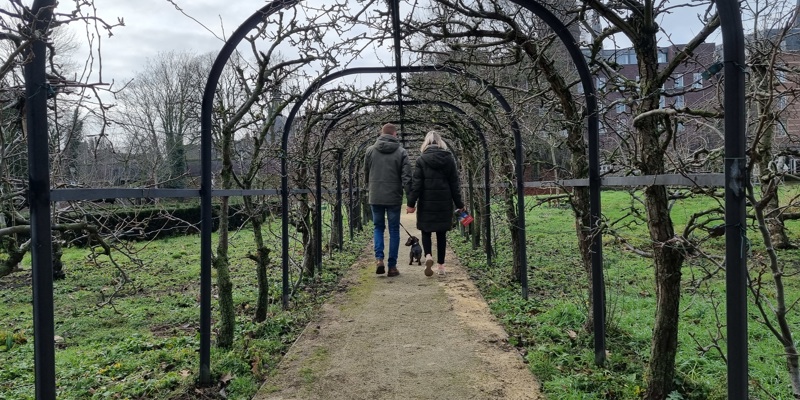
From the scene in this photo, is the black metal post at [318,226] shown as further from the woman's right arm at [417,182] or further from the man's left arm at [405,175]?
the woman's right arm at [417,182]

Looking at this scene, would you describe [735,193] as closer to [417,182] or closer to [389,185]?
[417,182]

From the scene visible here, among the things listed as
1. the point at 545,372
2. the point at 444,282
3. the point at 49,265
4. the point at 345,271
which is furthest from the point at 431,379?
the point at 345,271

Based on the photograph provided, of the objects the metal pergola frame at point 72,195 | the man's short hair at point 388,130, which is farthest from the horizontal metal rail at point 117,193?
the man's short hair at point 388,130

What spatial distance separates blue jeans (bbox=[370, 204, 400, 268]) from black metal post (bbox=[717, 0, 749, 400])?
17.7 feet

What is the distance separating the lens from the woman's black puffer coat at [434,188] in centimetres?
684

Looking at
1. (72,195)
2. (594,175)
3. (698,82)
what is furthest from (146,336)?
(698,82)

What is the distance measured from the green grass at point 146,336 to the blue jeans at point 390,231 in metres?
0.75

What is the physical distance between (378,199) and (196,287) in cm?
318

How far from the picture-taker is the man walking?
706 centimetres

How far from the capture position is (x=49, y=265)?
1.86 meters

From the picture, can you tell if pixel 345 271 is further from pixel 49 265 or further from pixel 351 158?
pixel 49 265

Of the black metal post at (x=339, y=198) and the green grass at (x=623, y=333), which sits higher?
the black metal post at (x=339, y=198)

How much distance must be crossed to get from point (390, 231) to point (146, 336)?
3231 mm

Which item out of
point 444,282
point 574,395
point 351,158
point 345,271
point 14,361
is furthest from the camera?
point 351,158
